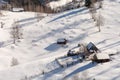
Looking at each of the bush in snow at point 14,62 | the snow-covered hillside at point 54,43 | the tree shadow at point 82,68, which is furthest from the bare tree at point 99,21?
the tree shadow at point 82,68

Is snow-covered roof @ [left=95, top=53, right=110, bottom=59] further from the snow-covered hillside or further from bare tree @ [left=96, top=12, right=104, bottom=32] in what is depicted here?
bare tree @ [left=96, top=12, right=104, bottom=32]

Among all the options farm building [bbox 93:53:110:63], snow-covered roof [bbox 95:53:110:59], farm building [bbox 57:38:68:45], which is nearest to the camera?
farm building [bbox 93:53:110:63]

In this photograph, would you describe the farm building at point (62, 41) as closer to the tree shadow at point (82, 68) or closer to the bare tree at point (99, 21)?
the bare tree at point (99, 21)

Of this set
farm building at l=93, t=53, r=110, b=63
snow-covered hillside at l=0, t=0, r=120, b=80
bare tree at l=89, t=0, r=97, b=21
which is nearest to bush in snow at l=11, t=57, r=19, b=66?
snow-covered hillside at l=0, t=0, r=120, b=80

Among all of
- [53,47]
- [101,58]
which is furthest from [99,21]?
[101,58]

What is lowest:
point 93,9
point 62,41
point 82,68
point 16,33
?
point 82,68

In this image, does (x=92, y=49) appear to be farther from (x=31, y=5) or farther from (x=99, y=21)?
(x=31, y=5)

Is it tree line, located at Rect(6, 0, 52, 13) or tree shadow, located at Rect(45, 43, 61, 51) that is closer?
tree shadow, located at Rect(45, 43, 61, 51)

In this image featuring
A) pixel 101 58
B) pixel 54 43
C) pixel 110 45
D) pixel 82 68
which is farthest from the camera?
pixel 54 43

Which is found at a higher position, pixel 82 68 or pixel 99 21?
pixel 99 21

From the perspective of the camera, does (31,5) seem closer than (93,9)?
No

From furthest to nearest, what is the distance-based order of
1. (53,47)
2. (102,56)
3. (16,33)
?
1. (16,33)
2. (53,47)
3. (102,56)
